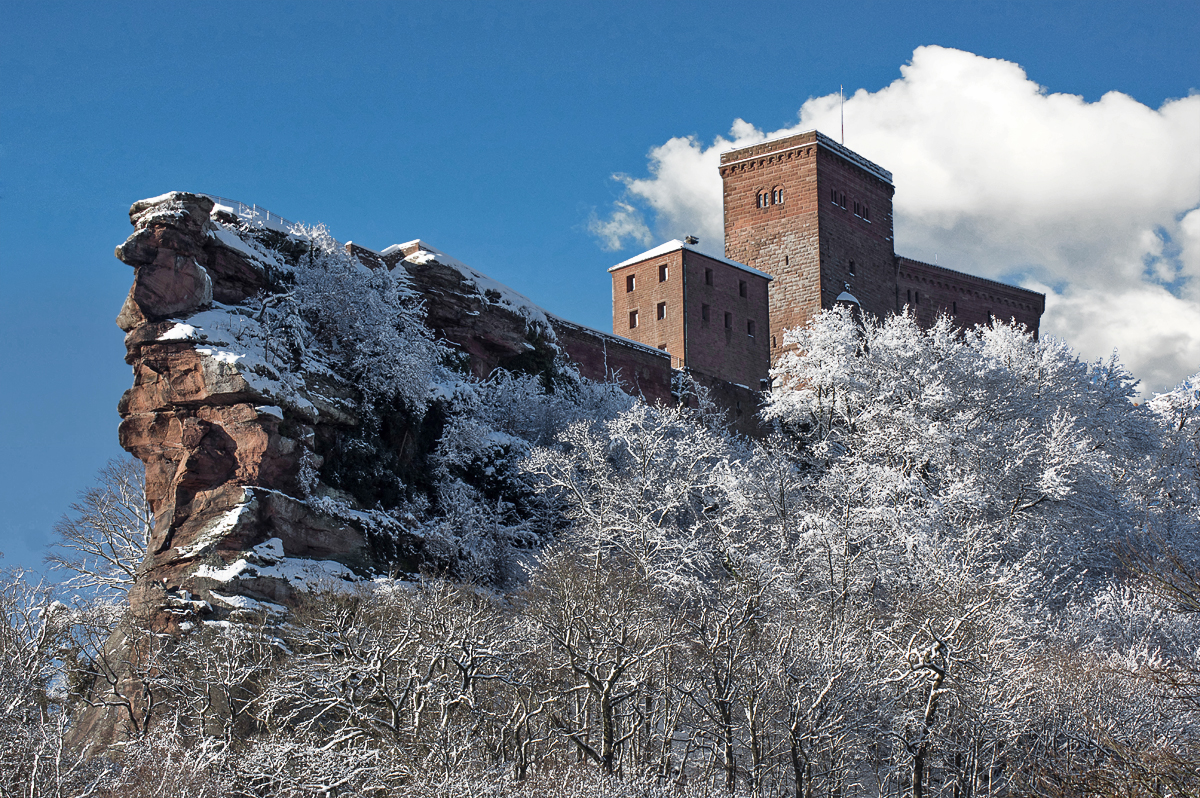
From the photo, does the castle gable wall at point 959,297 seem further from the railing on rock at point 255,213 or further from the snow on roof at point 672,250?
the railing on rock at point 255,213

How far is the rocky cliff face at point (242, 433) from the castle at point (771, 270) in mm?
17956

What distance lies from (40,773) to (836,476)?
708 inches

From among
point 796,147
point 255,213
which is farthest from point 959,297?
point 255,213

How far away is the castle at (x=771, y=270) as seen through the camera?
44.4 meters

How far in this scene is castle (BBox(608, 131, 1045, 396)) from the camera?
146 feet

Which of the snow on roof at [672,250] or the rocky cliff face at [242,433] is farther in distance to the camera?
the snow on roof at [672,250]

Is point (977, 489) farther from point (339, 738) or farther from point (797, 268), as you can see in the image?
point (797, 268)

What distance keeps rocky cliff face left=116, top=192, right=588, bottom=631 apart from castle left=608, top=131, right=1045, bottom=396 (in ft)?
58.9

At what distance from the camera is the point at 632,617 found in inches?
798

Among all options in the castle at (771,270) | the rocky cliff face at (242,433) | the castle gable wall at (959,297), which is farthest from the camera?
the castle gable wall at (959,297)

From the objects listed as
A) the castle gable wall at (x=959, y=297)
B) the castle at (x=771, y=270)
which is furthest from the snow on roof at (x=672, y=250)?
the castle gable wall at (x=959, y=297)

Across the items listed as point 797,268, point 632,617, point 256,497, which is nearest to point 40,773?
point 256,497

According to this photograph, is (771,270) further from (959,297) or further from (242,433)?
(242,433)

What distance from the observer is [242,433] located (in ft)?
75.0
